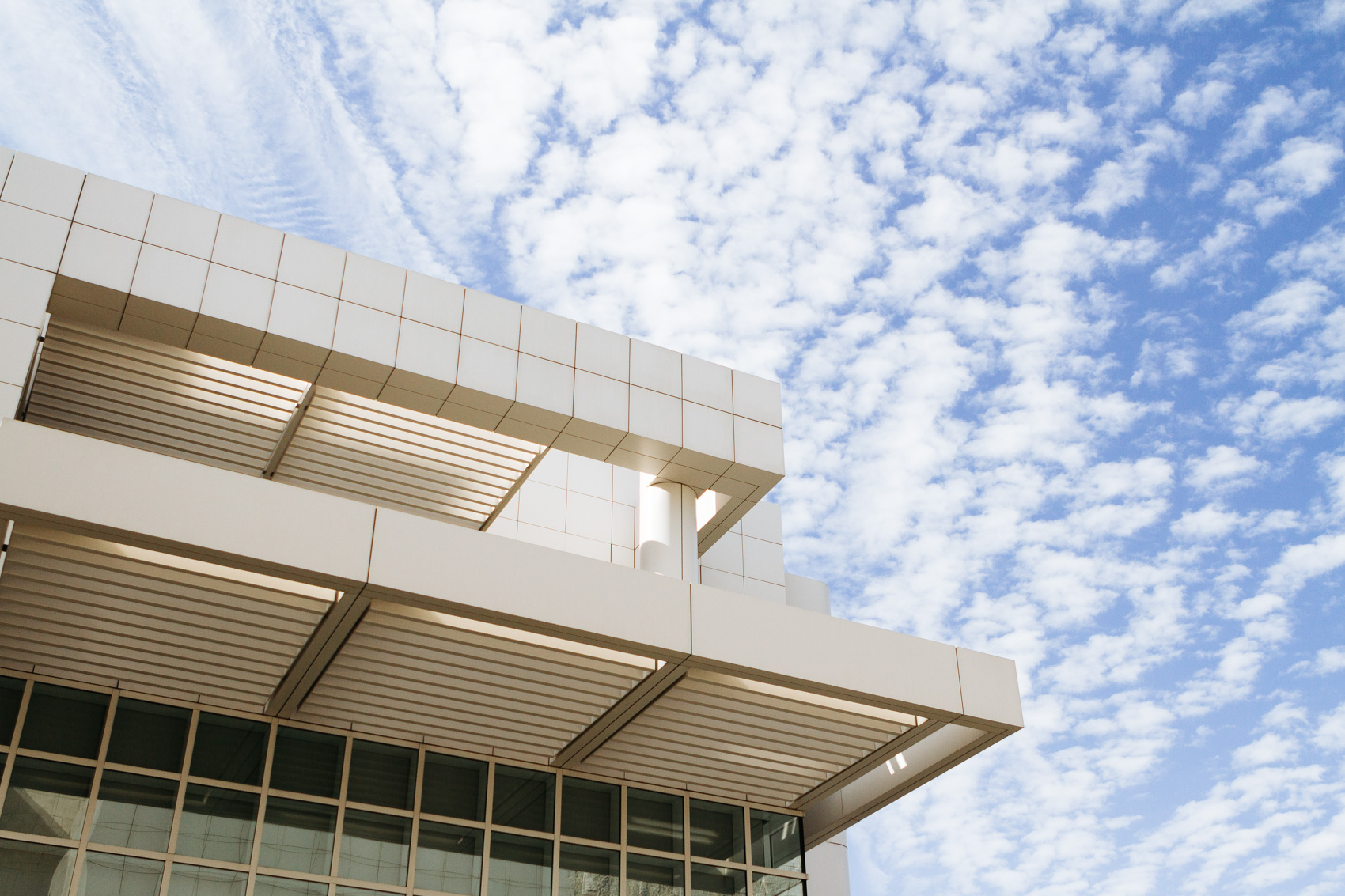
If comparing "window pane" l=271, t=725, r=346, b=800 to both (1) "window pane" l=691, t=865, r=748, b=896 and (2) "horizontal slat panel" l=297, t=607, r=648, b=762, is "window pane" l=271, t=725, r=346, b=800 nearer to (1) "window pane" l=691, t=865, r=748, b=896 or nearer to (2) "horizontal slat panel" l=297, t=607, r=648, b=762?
(2) "horizontal slat panel" l=297, t=607, r=648, b=762

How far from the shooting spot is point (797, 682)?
13.5 m

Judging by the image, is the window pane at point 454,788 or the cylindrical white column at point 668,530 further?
the cylindrical white column at point 668,530

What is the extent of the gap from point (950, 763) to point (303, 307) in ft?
31.5

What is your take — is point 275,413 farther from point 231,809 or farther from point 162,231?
point 231,809

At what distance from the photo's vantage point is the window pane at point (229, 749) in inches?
557

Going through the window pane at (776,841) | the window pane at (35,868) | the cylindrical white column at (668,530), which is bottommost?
the window pane at (35,868)

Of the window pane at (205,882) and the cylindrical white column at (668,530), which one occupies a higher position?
the cylindrical white column at (668,530)

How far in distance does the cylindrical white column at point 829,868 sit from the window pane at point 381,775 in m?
7.91

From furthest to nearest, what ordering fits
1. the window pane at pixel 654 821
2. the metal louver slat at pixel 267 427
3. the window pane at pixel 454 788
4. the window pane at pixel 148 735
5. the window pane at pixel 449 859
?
the window pane at pixel 654 821
the metal louver slat at pixel 267 427
the window pane at pixel 454 788
the window pane at pixel 449 859
the window pane at pixel 148 735

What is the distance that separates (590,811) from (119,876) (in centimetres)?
551

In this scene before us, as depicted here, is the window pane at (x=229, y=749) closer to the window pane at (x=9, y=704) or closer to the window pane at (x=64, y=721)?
the window pane at (x=64, y=721)

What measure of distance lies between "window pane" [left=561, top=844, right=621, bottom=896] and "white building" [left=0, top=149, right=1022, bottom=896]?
0.10 feet

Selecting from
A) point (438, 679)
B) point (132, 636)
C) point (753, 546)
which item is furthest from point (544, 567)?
point (753, 546)

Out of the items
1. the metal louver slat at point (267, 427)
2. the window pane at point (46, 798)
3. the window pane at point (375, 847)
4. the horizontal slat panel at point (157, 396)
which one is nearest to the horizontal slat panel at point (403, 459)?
the metal louver slat at point (267, 427)
